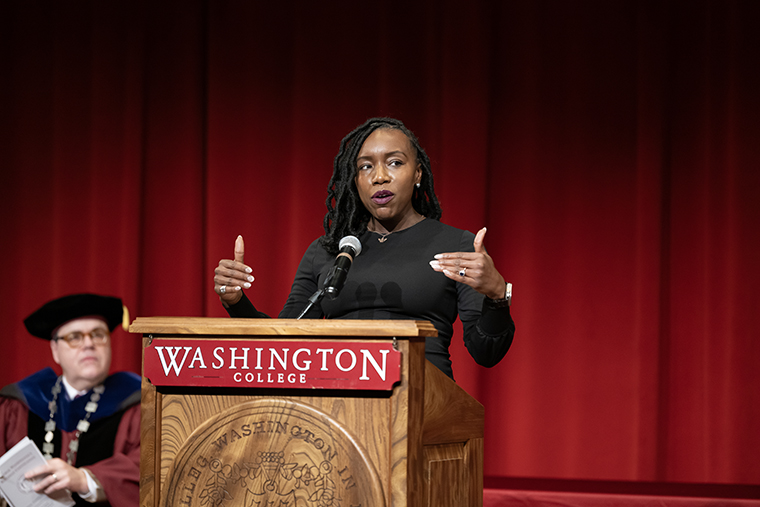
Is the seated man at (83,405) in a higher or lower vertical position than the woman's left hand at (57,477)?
higher

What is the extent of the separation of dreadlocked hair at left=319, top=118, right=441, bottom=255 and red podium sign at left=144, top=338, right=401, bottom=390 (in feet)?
2.09

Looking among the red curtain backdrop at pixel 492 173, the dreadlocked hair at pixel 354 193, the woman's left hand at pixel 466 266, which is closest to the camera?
the woman's left hand at pixel 466 266

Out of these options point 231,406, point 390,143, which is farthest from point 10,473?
point 390,143

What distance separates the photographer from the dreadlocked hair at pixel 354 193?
179cm

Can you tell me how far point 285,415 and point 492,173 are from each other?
224 centimetres

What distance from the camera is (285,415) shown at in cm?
114

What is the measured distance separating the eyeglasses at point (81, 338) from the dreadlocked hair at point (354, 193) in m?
1.10

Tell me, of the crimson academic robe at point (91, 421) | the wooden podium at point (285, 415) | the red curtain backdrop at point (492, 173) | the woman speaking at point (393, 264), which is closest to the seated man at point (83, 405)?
the crimson academic robe at point (91, 421)

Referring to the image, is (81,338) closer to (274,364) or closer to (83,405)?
(83,405)

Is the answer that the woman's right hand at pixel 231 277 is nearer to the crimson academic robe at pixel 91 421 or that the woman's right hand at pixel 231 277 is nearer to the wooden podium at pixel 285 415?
the wooden podium at pixel 285 415

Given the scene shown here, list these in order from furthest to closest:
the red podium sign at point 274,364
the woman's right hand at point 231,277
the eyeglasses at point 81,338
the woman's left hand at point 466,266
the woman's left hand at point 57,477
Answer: the eyeglasses at point 81,338
the woman's left hand at point 57,477
the woman's right hand at point 231,277
the woman's left hand at point 466,266
the red podium sign at point 274,364

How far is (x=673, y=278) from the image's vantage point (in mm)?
3039

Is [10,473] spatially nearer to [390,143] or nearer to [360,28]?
[390,143]

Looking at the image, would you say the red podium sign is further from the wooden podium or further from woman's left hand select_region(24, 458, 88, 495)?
woman's left hand select_region(24, 458, 88, 495)
